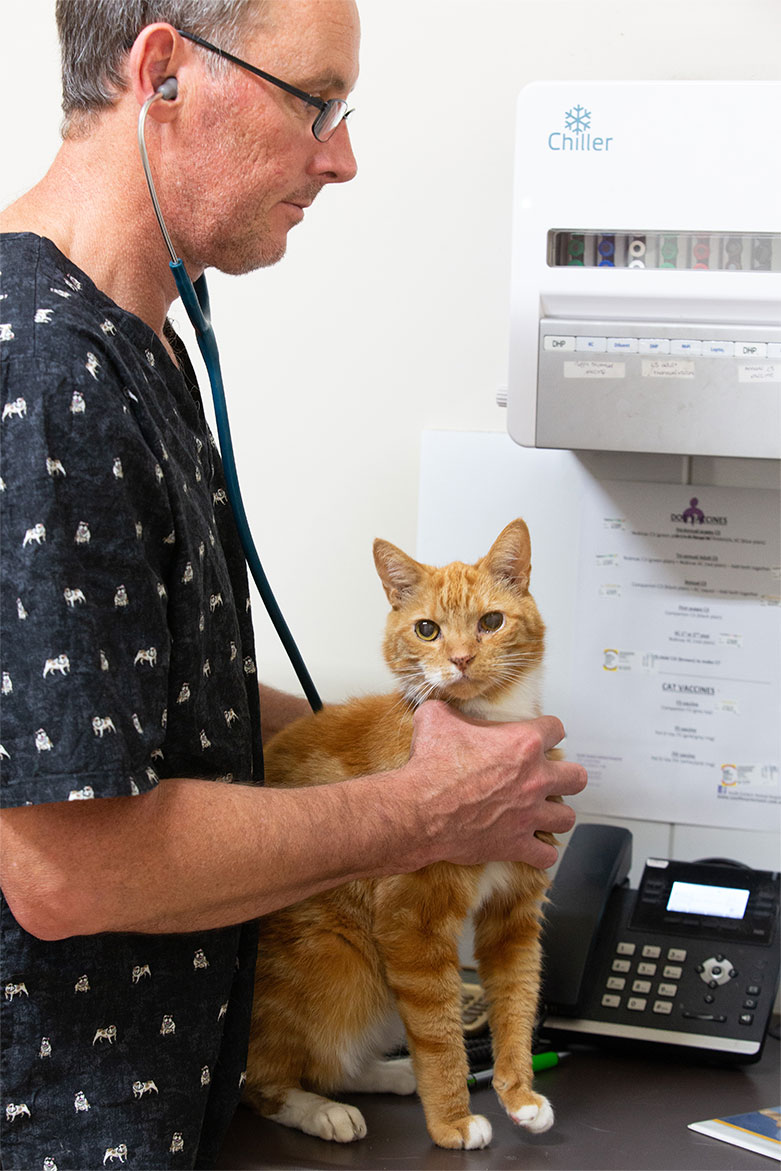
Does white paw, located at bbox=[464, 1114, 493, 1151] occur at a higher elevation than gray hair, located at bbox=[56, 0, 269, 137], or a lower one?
lower

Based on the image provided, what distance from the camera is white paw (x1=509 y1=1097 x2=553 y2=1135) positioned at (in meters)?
1.04

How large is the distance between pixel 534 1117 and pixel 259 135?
951mm

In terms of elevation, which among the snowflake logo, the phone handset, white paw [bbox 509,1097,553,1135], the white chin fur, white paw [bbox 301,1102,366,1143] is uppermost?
the snowflake logo

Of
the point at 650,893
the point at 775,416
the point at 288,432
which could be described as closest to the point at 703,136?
the point at 775,416

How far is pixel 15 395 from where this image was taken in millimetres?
732

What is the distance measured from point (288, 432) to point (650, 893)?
88cm

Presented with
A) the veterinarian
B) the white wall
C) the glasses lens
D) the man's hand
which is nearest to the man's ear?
the veterinarian

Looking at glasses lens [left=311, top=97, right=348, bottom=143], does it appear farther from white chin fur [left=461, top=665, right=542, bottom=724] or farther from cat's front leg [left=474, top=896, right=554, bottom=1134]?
cat's front leg [left=474, top=896, right=554, bottom=1134]

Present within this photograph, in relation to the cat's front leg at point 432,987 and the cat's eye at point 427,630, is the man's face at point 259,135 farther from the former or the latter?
the cat's front leg at point 432,987

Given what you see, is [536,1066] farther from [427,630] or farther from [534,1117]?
[427,630]

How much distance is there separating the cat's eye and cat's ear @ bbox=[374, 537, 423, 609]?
6 centimetres

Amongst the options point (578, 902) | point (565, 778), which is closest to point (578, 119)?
point (565, 778)

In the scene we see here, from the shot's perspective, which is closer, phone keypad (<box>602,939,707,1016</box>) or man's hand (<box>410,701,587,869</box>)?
man's hand (<box>410,701,587,869</box>)

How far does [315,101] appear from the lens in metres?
0.93
